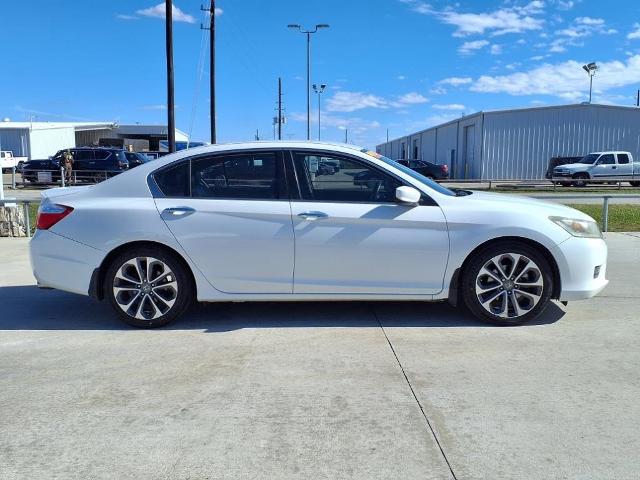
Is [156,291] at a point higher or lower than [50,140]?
lower

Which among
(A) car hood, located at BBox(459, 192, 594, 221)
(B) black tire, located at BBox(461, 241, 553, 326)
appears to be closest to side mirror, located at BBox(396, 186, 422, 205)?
(A) car hood, located at BBox(459, 192, 594, 221)

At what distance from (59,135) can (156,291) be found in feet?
195

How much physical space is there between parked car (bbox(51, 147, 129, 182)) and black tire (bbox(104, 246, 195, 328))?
22226 mm

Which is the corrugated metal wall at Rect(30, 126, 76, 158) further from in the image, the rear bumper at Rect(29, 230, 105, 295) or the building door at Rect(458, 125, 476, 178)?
the rear bumper at Rect(29, 230, 105, 295)

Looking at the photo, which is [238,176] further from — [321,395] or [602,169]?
[602,169]

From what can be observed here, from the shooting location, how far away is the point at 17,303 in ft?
19.6

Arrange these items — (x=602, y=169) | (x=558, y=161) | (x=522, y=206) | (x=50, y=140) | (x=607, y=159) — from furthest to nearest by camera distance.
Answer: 1. (x=50, y=140)
2. (x=558, y=161)
3. (x=607, y=159)
4. (x=602, y=169)
5. (x=522, y=206)

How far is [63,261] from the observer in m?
4.99

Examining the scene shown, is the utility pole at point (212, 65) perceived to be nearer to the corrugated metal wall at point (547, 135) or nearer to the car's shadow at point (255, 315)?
the corrugated metal wall at point (547, 135)

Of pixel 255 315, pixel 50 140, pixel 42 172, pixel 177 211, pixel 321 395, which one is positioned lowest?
pixel 321 395

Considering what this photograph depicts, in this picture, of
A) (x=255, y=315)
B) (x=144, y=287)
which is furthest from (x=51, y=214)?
(x=255, y=315)

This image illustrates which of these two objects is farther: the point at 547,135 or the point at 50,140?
the point at 50,140

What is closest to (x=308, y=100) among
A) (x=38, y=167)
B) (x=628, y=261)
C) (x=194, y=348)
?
(x=38, y=167)

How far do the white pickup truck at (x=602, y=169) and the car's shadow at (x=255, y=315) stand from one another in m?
26.0
